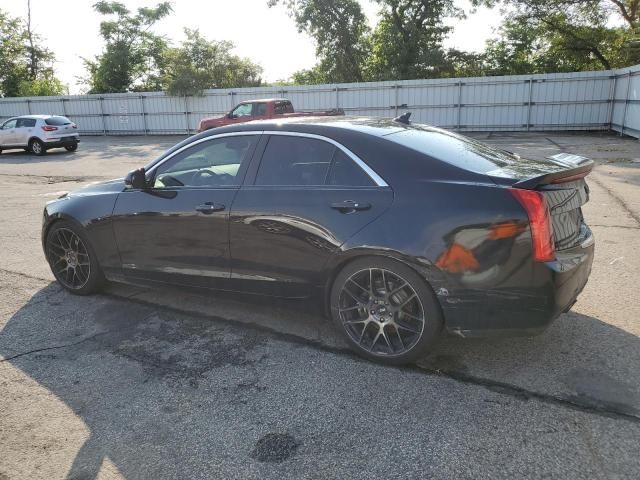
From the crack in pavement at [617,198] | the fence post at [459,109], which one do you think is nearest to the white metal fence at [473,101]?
the fence post at [459,109]

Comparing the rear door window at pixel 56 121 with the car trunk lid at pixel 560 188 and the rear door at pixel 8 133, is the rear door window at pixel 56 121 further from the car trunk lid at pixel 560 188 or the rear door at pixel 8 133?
the car trunk lid at pixel 560 188

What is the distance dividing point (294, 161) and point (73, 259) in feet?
8.27

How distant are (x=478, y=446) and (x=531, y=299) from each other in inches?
35.8

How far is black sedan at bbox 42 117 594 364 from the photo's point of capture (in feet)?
9.89

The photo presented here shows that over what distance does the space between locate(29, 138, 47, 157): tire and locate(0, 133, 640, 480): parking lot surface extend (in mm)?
17825

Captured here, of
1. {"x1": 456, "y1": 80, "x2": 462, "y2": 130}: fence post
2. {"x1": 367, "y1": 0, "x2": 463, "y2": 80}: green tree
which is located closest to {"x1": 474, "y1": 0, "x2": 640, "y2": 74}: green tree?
{"x1": 367, "y1": 0, "x2": 463, "y2": 80}: green tree

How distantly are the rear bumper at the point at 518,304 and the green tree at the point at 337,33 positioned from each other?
105ft

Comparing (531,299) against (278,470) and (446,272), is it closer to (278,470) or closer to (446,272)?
(446,272)

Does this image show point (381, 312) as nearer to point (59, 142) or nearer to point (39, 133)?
point (59, 142)

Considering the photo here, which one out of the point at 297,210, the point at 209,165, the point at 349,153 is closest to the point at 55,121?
the point at 209,165

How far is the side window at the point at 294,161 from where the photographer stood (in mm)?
3629

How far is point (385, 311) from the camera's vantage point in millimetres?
3373

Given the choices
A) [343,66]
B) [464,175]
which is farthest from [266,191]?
[343,66]

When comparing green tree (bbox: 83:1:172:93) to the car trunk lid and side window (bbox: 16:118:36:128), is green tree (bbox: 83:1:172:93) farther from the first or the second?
the car trunk lid
